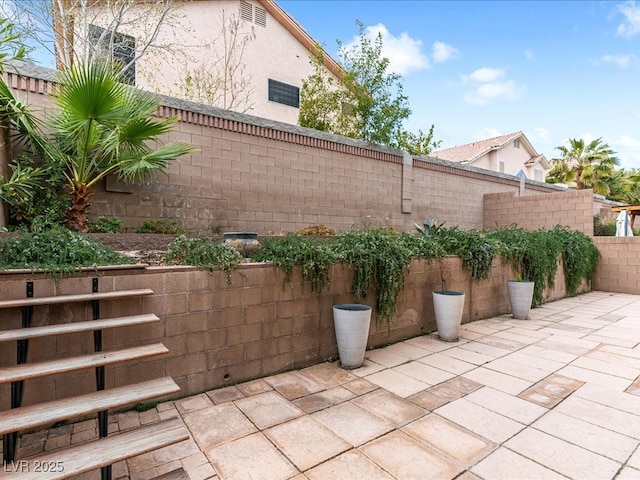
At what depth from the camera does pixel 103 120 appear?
3461mm

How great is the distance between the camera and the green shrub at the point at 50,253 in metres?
2.27

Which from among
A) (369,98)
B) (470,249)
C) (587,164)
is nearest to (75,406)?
(470,249)

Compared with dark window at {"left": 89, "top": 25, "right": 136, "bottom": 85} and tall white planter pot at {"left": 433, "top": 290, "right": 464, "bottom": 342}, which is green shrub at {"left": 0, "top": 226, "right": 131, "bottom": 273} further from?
dark window at {"left": 89, "top": 25, "right": 136, "bottom": 85}

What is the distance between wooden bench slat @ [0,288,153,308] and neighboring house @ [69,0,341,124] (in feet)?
24.0

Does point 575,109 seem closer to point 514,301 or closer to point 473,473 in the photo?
point 514,301

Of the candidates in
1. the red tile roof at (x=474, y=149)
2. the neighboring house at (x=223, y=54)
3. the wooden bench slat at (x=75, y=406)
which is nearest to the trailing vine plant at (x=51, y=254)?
the wooden bench slat at (x=75, y=406)

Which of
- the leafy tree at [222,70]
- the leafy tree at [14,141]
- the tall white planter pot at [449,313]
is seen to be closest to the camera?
the leafy tree at [14,141]

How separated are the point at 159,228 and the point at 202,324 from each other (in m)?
2.47

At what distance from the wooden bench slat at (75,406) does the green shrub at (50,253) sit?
849 mm

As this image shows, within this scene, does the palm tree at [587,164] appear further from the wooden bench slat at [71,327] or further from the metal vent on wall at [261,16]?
the wooden bench slat at [71,327]

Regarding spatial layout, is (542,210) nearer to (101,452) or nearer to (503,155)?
(503,155)

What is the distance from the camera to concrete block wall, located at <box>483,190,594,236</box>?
8.77 m

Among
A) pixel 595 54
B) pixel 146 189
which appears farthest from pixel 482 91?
pixel 146 189

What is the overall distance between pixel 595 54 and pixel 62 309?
556 inches
